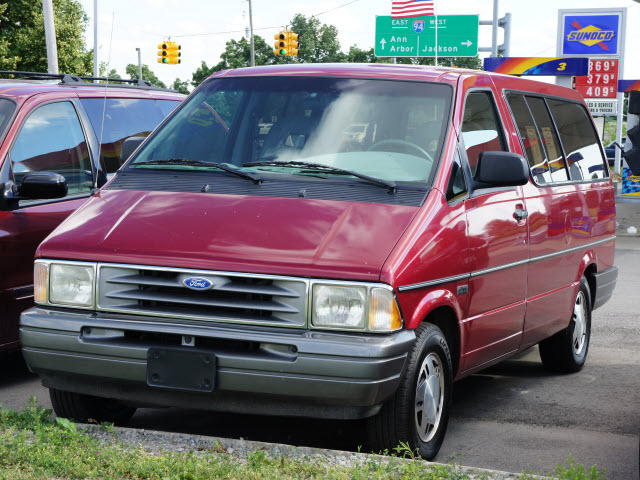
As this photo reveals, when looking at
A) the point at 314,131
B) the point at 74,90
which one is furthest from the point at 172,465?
the point at 74,90

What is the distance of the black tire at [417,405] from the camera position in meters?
4.60

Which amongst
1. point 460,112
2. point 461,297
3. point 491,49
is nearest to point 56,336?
point 461,297

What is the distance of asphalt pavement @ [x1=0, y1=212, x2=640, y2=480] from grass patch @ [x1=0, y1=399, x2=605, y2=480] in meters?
0.49

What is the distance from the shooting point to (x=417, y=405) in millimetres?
4816

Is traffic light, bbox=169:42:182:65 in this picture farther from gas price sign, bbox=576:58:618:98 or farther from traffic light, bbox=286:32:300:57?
gas price sign, bbox=576:58:618:98

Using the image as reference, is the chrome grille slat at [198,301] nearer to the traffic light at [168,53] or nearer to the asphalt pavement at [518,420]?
the asphalt pavement at [518,420]

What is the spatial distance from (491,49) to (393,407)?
37.4 metres

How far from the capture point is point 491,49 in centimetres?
4047

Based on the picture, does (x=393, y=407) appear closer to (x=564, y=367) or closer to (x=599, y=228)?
(x=564, y=367)

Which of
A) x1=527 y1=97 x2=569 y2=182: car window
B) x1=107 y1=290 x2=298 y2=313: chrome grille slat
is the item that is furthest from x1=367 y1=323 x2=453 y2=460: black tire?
x1=527 y1=97 x2=569 y2=182: car window

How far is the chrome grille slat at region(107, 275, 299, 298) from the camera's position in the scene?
14.5ft

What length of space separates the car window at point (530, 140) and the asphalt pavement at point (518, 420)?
57.4 inches

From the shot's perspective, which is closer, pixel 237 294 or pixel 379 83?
pixel 237 294

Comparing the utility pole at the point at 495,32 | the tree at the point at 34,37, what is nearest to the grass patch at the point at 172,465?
the tree at the point at 34,37
